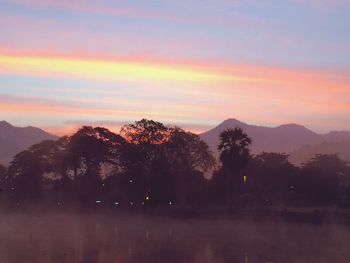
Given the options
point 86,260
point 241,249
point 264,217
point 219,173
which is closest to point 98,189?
point 219,173

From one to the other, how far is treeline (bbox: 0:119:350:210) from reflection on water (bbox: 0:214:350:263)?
482 inches

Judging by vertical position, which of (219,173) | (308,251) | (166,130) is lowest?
(308,251)

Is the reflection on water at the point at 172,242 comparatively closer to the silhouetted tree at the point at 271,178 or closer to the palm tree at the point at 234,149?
the palm tree at the point at 234,149

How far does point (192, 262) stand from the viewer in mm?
35250

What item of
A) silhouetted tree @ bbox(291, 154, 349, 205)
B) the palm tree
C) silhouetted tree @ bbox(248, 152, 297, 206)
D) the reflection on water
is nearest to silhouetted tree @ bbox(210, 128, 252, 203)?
the palm tree

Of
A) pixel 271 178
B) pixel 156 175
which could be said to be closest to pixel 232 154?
pixel 156 175

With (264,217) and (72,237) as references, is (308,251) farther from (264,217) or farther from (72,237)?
(264,217)

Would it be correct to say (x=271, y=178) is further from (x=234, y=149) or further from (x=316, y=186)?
(x=234, y=149)

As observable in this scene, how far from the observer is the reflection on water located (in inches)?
1469

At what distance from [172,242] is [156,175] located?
37250 mm

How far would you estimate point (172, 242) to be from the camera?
4666 cm

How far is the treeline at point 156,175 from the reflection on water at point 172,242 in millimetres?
12247

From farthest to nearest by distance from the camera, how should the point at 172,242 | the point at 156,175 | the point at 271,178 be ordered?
the point at 271,178 → the point at 156,175 → the point at 172,242

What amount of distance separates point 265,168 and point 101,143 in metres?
26.9
